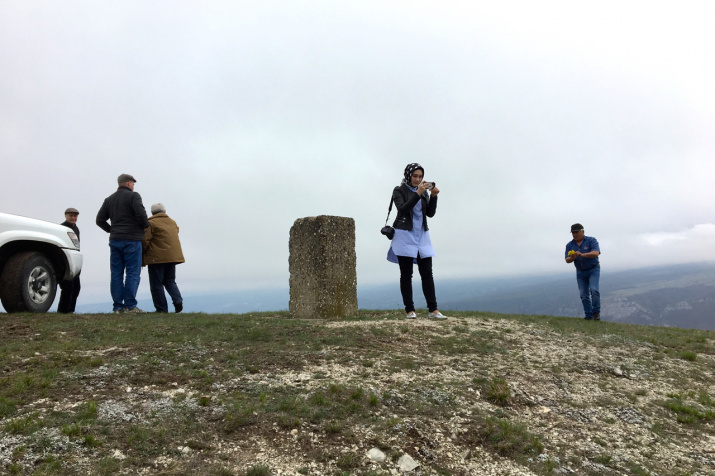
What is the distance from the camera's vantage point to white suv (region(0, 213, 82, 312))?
25.9ft

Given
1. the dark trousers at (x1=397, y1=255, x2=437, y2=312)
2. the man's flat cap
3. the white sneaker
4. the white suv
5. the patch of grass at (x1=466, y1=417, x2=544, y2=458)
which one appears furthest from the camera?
the man's flat cap

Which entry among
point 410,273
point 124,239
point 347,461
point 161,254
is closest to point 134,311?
point 161,254

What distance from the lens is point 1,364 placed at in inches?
194

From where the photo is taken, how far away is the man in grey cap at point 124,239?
377 inches

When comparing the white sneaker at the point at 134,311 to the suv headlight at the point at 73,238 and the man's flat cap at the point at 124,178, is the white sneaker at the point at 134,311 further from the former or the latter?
the man's flat cap at the point at 124,178

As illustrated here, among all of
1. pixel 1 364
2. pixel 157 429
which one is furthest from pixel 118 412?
pixel 1 364

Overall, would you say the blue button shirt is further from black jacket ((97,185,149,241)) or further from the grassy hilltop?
black jacket ((97,185,149,241))

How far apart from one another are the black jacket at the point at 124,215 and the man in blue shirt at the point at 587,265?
1143 centimetres

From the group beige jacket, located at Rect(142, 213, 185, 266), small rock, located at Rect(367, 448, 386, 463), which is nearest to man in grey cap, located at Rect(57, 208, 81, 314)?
beige jacket, located at Rect(142, 213, 185, 266)

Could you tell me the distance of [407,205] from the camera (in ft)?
28.3

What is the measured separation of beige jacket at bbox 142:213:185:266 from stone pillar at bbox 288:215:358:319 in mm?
3021

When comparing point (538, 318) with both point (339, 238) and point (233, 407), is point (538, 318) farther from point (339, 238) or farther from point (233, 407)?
point (233, 407)

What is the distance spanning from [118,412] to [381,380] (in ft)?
9.28

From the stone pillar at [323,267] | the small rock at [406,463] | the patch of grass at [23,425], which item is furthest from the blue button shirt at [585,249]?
the patch of grass at [23,425]
